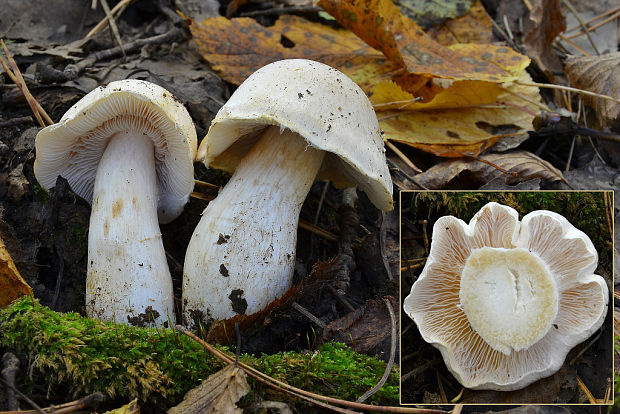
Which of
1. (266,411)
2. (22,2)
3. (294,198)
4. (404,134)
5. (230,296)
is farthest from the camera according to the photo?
(22,2)

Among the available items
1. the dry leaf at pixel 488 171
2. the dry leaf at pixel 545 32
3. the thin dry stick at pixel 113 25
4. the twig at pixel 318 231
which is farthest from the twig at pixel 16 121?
the dry leaf at pixel 545 32

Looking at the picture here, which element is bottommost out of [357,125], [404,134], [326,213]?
[326,213]

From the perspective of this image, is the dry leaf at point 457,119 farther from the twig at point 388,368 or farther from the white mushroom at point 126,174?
the white mushroom at point 126,174

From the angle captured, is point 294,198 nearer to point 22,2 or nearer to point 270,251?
point 270,251

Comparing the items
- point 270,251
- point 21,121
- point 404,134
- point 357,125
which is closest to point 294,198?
point 270,251

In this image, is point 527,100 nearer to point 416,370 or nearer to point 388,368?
point 416,370

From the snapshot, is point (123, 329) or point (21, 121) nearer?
point (123, 329)
